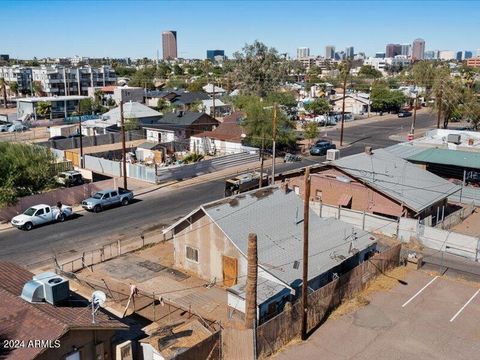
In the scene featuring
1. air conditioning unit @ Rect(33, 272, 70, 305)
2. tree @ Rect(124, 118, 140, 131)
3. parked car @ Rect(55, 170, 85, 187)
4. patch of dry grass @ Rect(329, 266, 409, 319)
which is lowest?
patch of dry grass @ Rect(329, 266, 409, 319)

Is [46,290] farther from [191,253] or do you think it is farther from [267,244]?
[267,244]

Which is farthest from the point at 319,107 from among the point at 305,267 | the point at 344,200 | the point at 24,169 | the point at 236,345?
the point at 236,345

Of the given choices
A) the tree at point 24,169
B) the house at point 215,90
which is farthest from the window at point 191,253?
the house at point 215,90

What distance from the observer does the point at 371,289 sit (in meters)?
24.4

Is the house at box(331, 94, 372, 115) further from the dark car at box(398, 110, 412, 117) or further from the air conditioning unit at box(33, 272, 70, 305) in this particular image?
the air conditioning unit at box(33, 272, 70, 305)

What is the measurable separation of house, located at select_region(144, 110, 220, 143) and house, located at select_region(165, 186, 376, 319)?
3829 centimetres

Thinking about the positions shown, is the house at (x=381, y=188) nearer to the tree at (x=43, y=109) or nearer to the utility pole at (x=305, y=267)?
the utility pole at (x=305, y=267)

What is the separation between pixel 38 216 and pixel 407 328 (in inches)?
983

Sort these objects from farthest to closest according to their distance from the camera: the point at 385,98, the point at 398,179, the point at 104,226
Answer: the point at 385,98, the point at 398,179, the point at 104,226

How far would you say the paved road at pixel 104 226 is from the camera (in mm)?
29266

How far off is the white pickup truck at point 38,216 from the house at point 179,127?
3019 cm

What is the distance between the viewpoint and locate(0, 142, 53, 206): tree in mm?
35019

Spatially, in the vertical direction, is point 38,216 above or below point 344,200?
below

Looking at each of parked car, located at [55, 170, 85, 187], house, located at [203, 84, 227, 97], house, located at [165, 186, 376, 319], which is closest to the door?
house, located at [165, 186, 376, 319]
